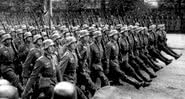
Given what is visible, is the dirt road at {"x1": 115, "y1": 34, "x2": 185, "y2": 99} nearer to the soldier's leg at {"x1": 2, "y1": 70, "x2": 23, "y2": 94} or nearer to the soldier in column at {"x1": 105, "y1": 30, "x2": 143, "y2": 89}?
the soldier in column at {"x1": 105, "y1": 30, "x2": 143, "y2": 89}

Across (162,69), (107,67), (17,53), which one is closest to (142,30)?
(162,69)

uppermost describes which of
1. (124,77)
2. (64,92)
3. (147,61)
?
(64,92)

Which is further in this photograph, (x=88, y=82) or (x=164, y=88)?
(x=164, y=88)

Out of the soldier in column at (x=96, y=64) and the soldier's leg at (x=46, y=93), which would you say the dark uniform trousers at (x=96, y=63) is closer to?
the soldier in column at (x=96, y=64)

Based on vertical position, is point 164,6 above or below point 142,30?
below

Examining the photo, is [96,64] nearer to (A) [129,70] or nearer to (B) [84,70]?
(B) [84,70]

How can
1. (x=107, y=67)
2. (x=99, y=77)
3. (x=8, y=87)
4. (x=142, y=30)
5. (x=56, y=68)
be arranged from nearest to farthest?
(x=8, y=87)
(x=56, y=68)
(x=99, y=77)
(x=107, y=67)
(x=142, y=30)

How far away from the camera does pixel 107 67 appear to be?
9102 mm

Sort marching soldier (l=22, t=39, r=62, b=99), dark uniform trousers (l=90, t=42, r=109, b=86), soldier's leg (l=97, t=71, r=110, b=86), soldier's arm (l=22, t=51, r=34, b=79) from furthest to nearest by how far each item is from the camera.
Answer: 1. dark uniform trousers (l=90, t=42, r=109, b=86)
2. soldier's leg (l=97, t=71, r=110, b=86)
3. soldier's arm (l=22, t=51, r=34, b=79)
4. marching soldier (l=22, t=39, r=62, b=99)

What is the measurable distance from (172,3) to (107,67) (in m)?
28.4

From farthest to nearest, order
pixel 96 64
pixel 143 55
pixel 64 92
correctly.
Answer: pixel 143 55 < pixel 96 64 < pixel 64 92

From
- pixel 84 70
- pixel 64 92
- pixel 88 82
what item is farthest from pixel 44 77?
pixel 64 92

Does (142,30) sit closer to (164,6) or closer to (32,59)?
(32,59)

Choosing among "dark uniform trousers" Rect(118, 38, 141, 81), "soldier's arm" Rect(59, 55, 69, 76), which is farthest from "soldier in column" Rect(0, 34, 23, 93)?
"dark uniform trousers" Rect(118, 38, 141, 81)
